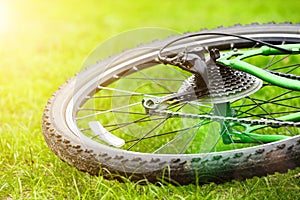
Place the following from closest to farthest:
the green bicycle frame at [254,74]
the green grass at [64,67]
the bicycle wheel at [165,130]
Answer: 1. the bicycle wheel at [165,130]
2. the green bicycle frame at [254,74]
3. the green grass at [64,67]

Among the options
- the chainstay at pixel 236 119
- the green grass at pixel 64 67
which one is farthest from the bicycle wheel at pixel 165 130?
the green grass at pixel 64 67

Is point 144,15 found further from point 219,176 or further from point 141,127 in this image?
point 219,176

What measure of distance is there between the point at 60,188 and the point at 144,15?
493 centimetres

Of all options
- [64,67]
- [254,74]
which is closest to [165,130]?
[254,74]

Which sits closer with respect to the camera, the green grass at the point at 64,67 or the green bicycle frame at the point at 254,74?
the green bicycle frame at the point at 254,74

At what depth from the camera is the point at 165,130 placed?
3.77 meters

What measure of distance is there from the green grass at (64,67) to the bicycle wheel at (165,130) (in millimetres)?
160

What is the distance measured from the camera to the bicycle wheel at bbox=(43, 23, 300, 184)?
2.43 meters

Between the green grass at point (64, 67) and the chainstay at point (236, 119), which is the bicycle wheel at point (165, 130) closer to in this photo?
the chainstay at point (236, 119)

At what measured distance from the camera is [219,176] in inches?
96.3

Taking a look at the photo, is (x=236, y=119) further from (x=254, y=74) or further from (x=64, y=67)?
(x=64, y=67)

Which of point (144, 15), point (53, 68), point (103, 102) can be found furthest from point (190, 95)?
point (144, 15)

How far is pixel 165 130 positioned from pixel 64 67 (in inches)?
68.0

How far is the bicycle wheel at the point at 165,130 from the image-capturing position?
95.7 inches
